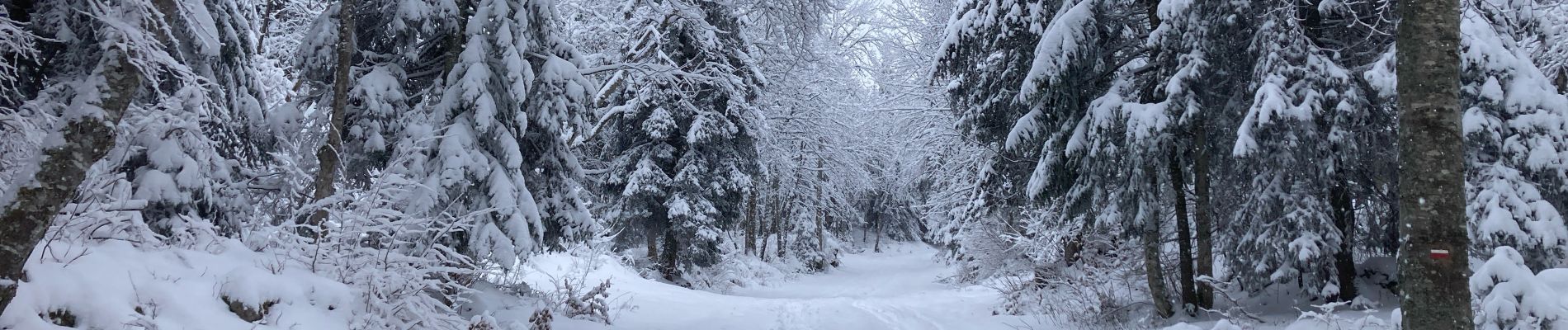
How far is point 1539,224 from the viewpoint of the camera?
678cm

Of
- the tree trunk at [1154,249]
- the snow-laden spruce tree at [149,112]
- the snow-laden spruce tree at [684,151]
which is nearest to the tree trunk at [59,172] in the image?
the snow-laden spruce tree at [149,112]

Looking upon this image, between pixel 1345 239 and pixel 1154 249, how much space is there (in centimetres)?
191

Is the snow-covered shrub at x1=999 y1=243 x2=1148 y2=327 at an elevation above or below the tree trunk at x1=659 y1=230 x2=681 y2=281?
above

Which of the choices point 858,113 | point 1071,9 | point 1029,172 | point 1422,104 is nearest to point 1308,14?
point 1071,9

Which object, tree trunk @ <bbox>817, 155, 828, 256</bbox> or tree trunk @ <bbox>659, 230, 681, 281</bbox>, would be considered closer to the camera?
tree trunk @ <bbox>659, 230, 681, 281</bbox>

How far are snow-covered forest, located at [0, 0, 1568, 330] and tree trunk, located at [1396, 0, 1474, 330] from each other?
2 cm

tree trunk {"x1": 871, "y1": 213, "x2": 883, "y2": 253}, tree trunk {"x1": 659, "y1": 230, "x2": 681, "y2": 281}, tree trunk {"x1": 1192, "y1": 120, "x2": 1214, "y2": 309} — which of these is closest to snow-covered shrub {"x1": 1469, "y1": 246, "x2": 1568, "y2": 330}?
tree trunk {"x1": 1192, "y1": 120, "x2": 1214, "y2": 309}

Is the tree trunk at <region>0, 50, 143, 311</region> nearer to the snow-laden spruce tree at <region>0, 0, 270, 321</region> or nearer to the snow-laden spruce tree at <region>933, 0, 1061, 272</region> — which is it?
the snow-laden spruce tree at <region>0, 0, 270, 321</region>

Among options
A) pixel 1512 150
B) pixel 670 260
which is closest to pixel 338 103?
pixel 1512 150

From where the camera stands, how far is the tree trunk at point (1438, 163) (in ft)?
14.2

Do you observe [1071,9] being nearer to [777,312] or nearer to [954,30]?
[954,30]

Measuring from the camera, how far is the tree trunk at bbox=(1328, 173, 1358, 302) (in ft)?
27.8

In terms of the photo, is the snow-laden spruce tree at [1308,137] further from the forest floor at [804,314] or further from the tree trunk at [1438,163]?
the tree trunk at [1438,163]

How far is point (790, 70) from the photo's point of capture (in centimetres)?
974
